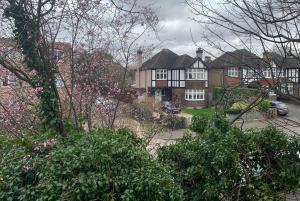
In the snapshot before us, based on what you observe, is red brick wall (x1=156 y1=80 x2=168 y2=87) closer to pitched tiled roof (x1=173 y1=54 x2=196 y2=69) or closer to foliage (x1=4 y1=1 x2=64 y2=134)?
pitched tiled roof (x1=173 y1=54 x2=196 y2=69)

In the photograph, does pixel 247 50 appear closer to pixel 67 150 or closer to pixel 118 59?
pixel 118 59

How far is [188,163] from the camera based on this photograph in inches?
221

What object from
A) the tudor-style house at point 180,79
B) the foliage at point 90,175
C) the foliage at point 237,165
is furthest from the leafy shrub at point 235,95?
the tudor-style house at point 180,79

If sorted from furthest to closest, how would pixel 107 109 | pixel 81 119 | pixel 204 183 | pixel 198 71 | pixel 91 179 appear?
pixel 198 71 → pixel 107 109 → pixel 81 119 → pixel 204 183 → pixel 91 179

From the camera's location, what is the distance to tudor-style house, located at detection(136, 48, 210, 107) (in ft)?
149

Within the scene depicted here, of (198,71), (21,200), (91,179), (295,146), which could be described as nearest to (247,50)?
(295,146)

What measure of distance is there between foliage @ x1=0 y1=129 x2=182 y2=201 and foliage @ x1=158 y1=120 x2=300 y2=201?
55.6 inches

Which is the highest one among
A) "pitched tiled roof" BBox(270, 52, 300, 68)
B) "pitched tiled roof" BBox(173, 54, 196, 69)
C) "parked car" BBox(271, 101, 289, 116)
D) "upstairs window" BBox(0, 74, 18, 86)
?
"pitched tiled roof" BBox(173, 54, 196, 69)

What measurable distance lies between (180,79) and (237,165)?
40.9m

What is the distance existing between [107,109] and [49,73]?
1.87 metres

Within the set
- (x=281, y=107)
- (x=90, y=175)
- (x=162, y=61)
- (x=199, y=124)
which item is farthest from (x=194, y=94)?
(x=90, y=175)

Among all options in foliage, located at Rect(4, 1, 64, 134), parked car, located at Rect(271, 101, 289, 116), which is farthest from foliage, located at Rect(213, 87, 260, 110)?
parked car, located at Rect(271, 101, 289, 116)

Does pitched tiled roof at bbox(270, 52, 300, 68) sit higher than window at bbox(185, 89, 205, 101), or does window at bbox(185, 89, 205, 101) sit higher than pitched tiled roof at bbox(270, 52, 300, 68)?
pitched tiled roof at bbox(270, 52, 300, 68)

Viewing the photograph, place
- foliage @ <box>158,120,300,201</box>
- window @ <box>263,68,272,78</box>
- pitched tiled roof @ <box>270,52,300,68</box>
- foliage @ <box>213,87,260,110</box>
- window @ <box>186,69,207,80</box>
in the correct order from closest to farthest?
foliage @ <box>158,120,300,201</box>, pitched tiled roof @ <box>270,52,300,68</box>, window @ <box>263,68,272,78</box>, foliage @ <box>213,87,260,110</box>, window @ <box>186,69,207,80</box>
